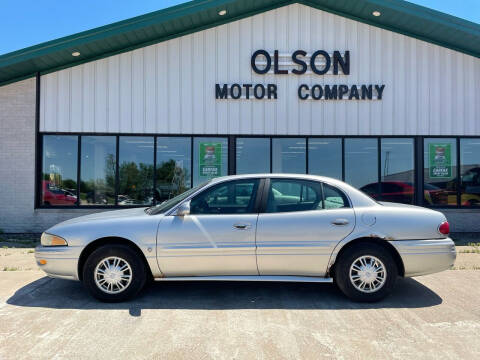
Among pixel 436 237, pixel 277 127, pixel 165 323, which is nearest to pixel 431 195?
pixel 277 127

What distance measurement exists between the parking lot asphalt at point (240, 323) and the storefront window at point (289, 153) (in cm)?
542

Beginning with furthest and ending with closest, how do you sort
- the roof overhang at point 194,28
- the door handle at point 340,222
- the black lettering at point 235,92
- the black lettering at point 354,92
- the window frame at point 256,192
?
the black lettering at point 354,92 < the black lettering at point 235,92 < the roof overhang at point 194,28 < the window frame at point 256,192 < the door handle at point 340,222

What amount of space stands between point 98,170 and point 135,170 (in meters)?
1.05

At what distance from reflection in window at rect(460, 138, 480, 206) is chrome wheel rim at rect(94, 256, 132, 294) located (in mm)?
9819

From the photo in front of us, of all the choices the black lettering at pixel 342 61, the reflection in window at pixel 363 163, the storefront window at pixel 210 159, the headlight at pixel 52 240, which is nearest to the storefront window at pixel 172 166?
the storefront window at pixel 210 159

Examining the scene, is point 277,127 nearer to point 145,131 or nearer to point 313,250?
point 145,131

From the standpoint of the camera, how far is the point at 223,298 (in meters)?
4.56

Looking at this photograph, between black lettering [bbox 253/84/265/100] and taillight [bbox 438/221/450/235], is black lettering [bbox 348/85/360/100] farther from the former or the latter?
taillight [bbox 438/221/450/235]

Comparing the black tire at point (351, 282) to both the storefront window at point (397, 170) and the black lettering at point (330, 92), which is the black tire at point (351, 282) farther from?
the black lettering at point (330, 92)

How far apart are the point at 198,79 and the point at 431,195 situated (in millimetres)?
7528

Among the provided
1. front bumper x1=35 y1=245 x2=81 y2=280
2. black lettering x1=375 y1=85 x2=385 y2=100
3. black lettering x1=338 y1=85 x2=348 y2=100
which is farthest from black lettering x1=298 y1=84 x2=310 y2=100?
front bumper x1=35 y1=245 x2=81 y2=280

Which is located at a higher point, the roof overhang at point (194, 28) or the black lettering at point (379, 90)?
the roof overhang at point (194, 28)

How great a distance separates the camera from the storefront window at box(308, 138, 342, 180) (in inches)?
401

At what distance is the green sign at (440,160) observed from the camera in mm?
10281
